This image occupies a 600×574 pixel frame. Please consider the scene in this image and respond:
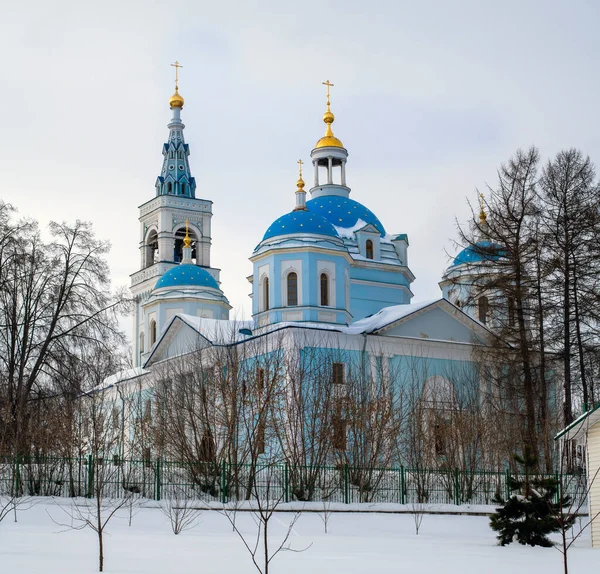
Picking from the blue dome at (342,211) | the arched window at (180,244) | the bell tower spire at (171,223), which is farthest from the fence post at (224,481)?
the arched window at (180,244)

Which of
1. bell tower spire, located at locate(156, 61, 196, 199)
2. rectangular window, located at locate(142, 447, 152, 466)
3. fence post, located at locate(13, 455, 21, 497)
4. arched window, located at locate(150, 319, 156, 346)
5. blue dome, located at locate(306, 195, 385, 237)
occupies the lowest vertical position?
fence post, located at locate(13, 455, 21, 497)

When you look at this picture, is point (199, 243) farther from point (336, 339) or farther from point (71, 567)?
point (71, 567)

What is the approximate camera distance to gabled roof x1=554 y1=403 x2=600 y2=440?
1638 centimetres

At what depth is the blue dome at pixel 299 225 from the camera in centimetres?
3281

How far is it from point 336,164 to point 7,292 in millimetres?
18618

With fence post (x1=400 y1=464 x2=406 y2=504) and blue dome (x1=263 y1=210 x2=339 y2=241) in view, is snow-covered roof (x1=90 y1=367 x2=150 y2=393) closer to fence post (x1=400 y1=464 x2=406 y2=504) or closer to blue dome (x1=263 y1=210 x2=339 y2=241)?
blue dome (x1=263 y1=210 x2=339 y2=241)

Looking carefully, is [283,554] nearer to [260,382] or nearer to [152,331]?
[260,382]

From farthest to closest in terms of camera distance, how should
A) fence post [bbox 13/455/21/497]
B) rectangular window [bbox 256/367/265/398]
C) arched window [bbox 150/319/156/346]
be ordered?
arched window [bbox 150/319/156/346]
rectangular window [bbox 256/367/265/398]
fence post [bbox 13/455/21/497]

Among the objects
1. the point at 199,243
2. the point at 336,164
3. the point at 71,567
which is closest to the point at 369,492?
the point at 71,567

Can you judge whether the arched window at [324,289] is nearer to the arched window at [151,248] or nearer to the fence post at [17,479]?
the fence post at [17,479]

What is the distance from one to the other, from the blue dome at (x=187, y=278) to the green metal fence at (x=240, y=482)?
18659mm

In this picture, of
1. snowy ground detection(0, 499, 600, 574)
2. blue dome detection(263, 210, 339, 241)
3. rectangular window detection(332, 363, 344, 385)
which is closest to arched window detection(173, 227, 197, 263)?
blue dome detection(263, 210, 339, 241)

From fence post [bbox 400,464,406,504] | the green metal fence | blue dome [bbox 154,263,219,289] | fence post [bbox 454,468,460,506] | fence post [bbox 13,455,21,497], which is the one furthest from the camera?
blue dome [bbox 154,263,219,289]

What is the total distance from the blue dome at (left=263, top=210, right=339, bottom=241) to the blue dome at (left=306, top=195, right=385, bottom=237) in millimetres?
5502
